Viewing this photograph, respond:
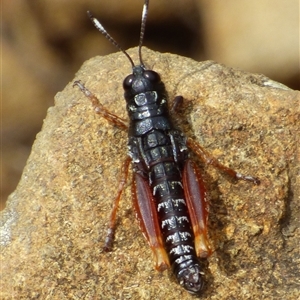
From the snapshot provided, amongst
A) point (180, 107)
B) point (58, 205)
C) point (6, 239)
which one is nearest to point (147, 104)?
point (180, 107)

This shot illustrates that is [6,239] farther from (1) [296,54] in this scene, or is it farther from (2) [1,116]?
(1) [296,54]

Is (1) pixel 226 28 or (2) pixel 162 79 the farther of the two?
(1) pixel 226 28

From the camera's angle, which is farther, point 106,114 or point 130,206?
point 106,114

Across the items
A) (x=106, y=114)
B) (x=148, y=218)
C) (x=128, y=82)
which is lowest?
(x=148, y=218)

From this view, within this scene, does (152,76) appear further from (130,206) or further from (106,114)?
(130,206)

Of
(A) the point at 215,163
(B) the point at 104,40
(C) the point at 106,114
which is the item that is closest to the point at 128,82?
(C) the point at 106,114

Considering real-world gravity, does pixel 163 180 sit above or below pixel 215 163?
below

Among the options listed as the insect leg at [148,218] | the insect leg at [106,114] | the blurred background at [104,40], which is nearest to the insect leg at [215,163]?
the insect leg at [148,218]

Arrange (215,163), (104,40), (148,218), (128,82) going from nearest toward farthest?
(148,218) < (215,163) < (128,82) < (104,40)
